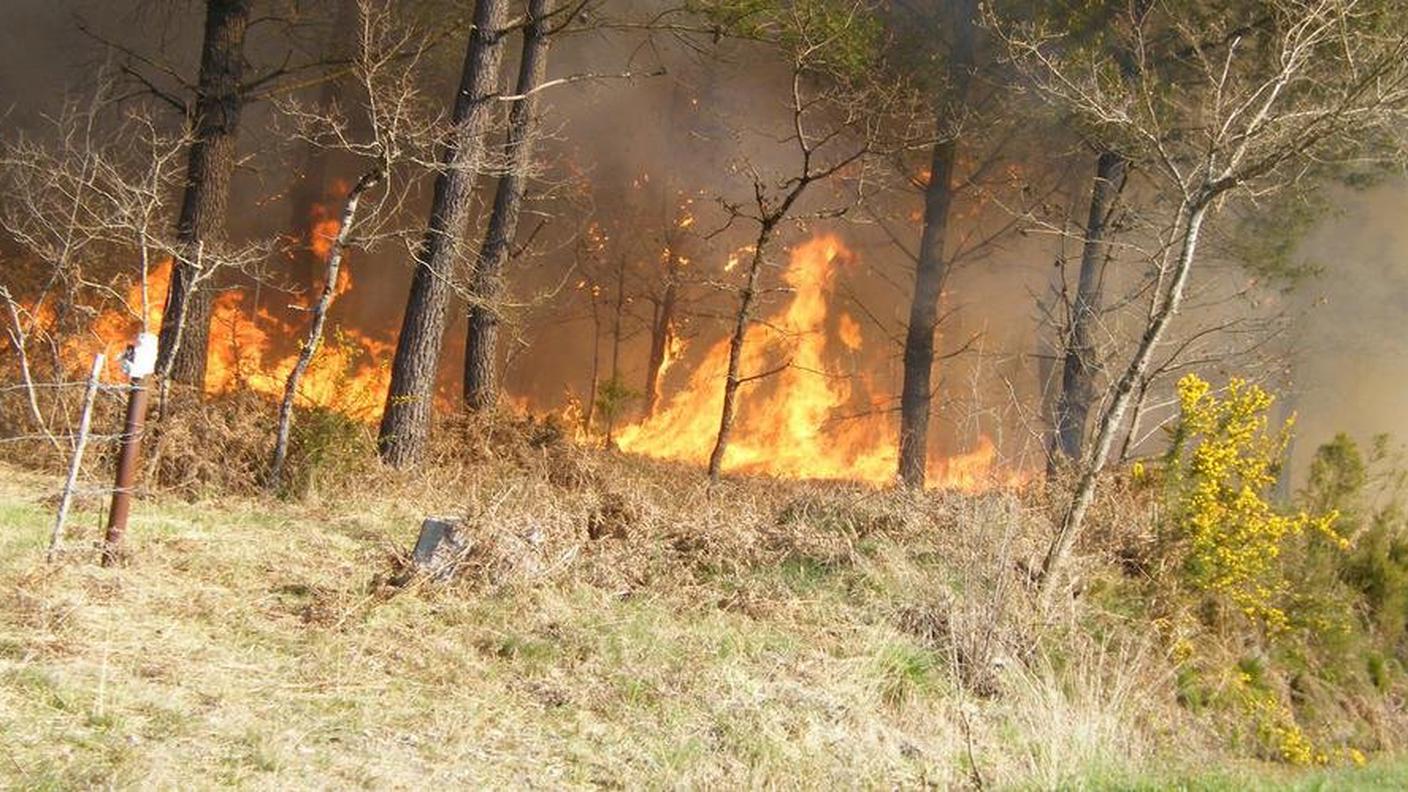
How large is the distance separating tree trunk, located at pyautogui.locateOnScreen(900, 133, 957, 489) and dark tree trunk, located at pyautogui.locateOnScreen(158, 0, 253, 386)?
9.84 meters

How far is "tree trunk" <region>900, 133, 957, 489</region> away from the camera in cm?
1909

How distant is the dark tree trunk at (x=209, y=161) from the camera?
13.6 metres

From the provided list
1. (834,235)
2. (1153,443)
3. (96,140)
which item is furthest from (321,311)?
(1153,443)

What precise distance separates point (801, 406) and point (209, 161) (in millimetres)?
13798

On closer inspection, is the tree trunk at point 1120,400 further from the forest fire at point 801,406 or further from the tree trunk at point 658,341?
the tree trunk at point 658,341

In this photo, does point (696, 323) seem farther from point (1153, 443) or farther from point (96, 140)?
point (96, 140)

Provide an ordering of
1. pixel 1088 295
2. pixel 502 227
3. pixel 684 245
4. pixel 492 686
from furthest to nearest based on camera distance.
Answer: pixel 684 245
pixel 1088 295
pixel 502 227
pixel 492 686

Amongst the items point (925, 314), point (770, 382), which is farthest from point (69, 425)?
point (770, 382)

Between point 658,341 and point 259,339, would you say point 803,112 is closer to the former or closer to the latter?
point 658,341

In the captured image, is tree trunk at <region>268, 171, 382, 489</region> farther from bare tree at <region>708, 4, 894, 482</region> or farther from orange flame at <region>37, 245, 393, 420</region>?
orange flame at <region>37, 245, 393, 420</region>

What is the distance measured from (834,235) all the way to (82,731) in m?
21.2

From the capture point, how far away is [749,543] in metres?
10.0

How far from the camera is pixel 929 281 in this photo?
19188mm

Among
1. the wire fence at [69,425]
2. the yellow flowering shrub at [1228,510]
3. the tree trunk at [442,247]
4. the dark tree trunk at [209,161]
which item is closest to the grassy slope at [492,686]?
the wire fence at [69,425]
